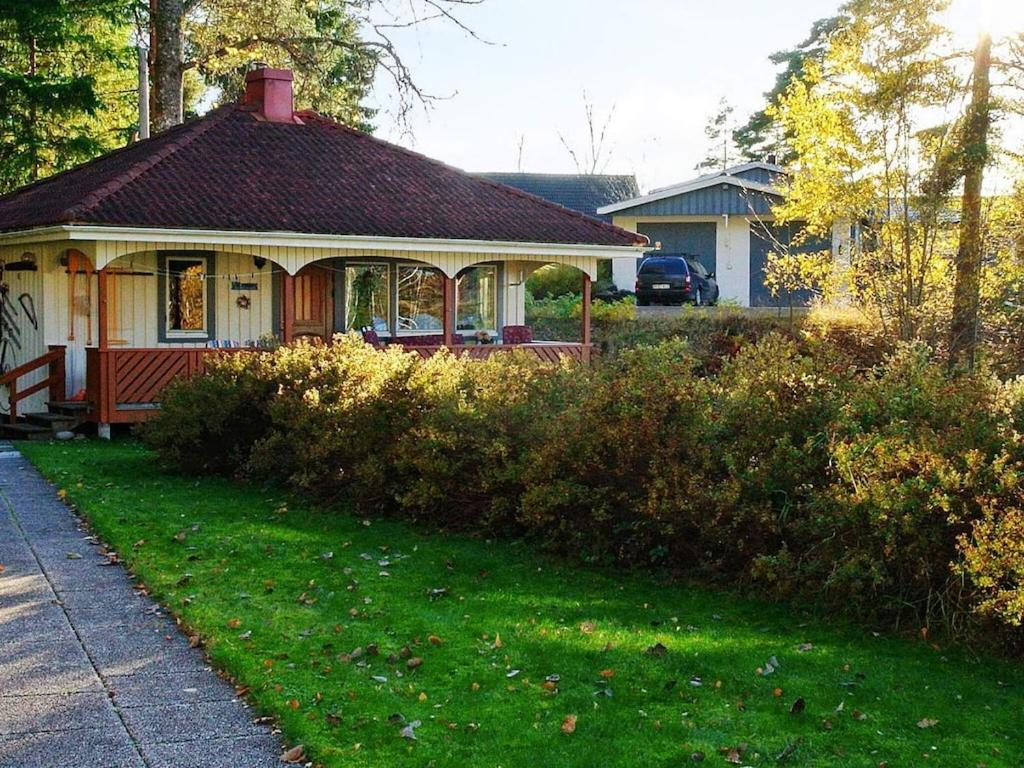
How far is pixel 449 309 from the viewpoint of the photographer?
21.1 meters

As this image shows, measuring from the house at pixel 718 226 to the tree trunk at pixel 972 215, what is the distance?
16.5m

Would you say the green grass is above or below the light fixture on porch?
below

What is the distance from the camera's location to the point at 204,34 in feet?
93.6

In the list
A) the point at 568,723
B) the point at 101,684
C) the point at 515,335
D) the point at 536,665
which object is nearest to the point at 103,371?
the point at 515,335

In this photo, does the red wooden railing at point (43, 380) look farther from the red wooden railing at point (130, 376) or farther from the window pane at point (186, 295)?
the window pane at point (186, 295)

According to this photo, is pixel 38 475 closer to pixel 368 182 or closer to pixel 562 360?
pixel 562 360

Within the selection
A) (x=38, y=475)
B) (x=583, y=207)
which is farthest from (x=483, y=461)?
(x=583, y=207)

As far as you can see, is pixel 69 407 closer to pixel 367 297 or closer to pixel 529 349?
pixel 367 297

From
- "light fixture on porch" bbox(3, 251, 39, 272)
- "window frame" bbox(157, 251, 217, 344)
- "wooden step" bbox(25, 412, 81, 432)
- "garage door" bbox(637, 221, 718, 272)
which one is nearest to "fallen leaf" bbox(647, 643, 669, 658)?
"wooden step" bbox(25, 412, 81, 432)

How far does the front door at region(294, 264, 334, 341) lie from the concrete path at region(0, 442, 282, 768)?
11.7 meters

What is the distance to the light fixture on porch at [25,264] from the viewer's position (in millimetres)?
A: 19531

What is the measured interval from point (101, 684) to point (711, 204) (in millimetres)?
31871

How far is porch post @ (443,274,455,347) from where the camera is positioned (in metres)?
20.8

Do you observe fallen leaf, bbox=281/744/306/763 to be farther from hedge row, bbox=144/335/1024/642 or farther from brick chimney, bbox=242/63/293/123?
brick chimney, bbox=242/63/293/123
